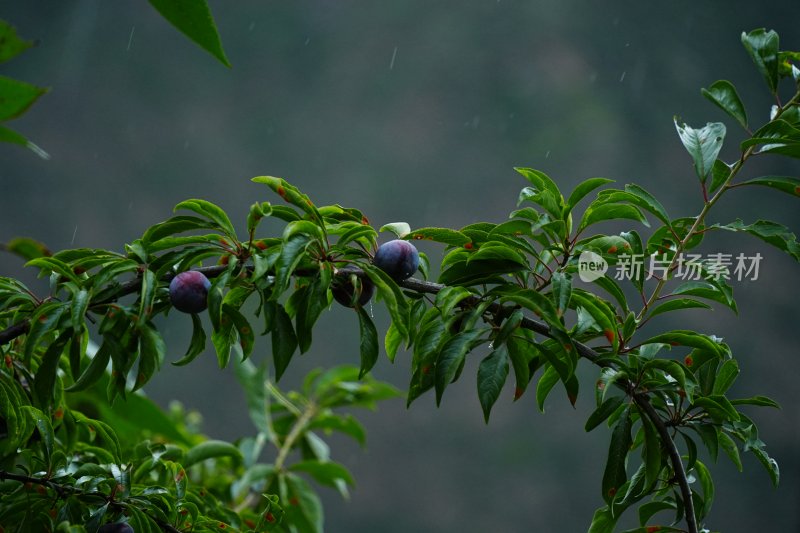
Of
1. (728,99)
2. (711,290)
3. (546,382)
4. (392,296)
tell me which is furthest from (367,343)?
(728,99)

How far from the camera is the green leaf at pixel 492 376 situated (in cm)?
52

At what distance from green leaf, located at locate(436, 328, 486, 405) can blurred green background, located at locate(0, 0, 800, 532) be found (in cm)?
335

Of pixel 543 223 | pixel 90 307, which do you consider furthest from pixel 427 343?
pixel 90 307

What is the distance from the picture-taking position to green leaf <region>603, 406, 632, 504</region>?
1.91ft

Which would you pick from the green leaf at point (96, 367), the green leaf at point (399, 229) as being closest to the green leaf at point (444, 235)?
the green leaf at point (399, 229)

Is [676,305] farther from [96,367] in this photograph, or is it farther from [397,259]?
[96,367]

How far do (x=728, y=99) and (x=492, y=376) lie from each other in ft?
1.06

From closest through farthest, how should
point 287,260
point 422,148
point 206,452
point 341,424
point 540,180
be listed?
point 287,260
point 540,180
point 206,452
point 341,424
point 422,148

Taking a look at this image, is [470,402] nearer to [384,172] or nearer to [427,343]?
[384,172]

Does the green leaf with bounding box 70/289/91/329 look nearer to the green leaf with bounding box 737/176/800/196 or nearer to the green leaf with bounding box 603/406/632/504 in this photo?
the green leaf with bounding box 603/406/632/504

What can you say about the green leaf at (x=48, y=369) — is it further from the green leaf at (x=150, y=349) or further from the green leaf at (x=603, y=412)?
the green leaf at (x=603, y=412)

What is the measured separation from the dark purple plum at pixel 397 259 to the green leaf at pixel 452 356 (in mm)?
58

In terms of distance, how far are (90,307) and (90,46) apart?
433cm

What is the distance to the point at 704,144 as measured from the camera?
66 centimetres
